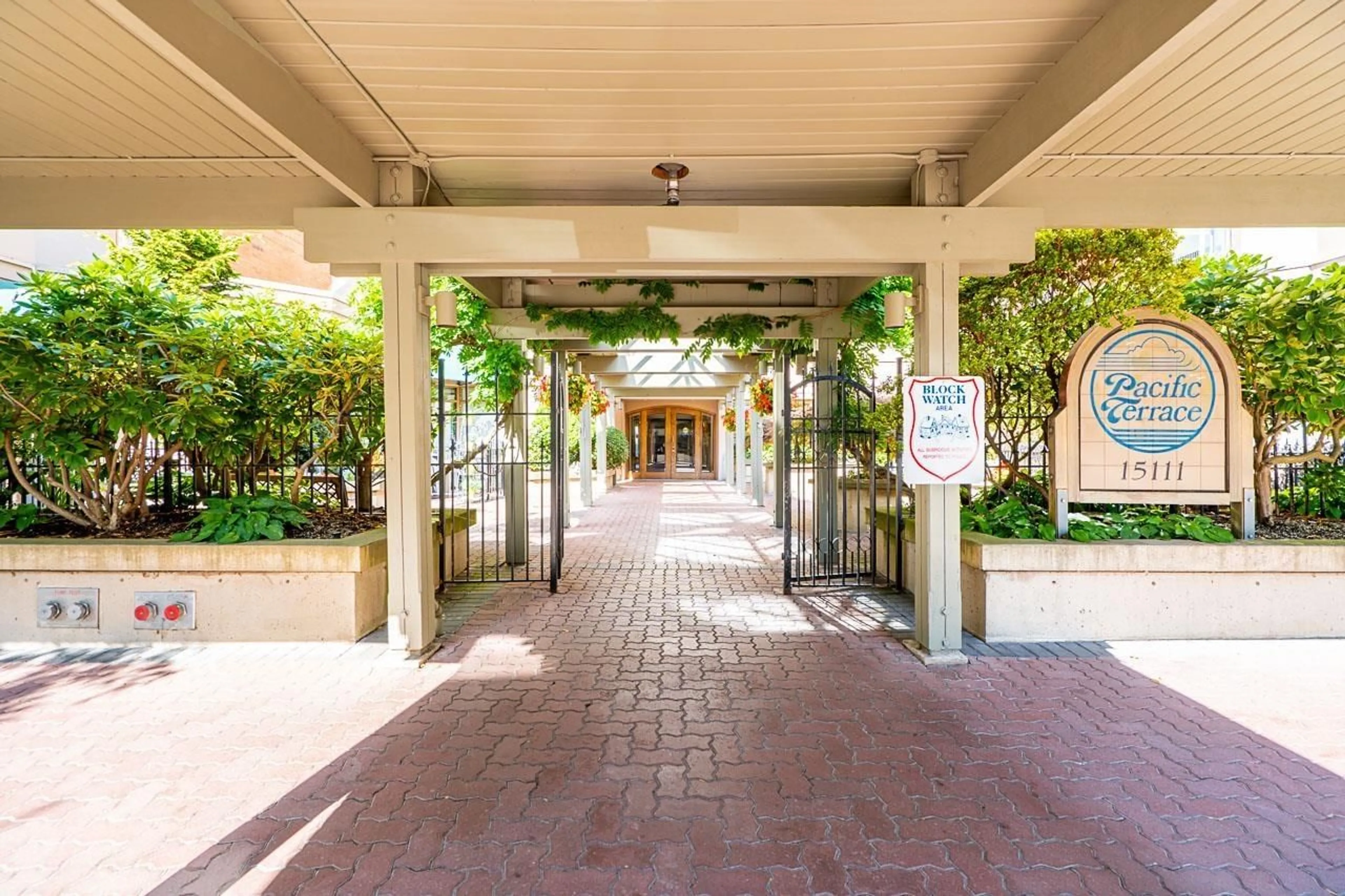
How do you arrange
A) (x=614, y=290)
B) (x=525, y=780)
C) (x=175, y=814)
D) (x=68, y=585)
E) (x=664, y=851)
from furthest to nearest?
(x=614, y=290), (x=68, y=585), (x=525, y=780), (x=175, y=814), (x=664, y=851)

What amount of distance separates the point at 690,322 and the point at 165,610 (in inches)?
198

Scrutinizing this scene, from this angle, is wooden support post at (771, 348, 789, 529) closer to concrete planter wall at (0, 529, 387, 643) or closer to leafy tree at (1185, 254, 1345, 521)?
leafy tree at (1185, 254, 1345, 521)

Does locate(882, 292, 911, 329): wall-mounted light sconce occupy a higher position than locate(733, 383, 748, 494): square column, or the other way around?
locate(882, 292, 911, 329): wall-mounted light sconce

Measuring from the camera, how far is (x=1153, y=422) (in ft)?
15.5

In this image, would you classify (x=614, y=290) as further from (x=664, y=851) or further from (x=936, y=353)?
(x=664, y=851)

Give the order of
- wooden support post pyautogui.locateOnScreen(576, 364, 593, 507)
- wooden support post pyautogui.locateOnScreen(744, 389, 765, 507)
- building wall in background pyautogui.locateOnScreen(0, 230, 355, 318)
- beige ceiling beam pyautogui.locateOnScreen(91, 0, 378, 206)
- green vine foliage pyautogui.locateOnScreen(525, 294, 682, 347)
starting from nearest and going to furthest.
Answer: beige ceiling beam pyautogui.locateOnScreen(91, 0, 378, 206)
green vine foliage pyautogui.locateOnScreen(525, 294, 682, 347)
building wall in background pyautogui.locateOnScreen(0, 230, 355, 318)
wooden support post pyautogui.locateOnScreen(744, 389, 765, 507)
wooden support post pyautogui.locateOnScreen(576, 364, 593, 507)

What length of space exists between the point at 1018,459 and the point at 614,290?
13.6 feet

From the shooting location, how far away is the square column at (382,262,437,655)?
4156 mm

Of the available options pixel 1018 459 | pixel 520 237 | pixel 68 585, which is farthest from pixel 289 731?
pixel 1018 459

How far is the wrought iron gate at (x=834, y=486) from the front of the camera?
5.66 metres

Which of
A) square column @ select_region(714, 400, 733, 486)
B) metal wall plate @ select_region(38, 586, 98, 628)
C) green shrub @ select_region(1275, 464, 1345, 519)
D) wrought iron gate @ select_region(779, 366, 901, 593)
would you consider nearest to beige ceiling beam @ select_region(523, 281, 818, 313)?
wrought iron gate @ select_region(779, 366, 901, 593)

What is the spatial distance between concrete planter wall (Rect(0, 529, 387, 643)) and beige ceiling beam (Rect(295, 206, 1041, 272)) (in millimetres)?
2034

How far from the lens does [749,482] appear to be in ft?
54.0

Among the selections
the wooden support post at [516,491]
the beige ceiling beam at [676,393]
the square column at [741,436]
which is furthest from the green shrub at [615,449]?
A: the wooden support post at [516,491]
